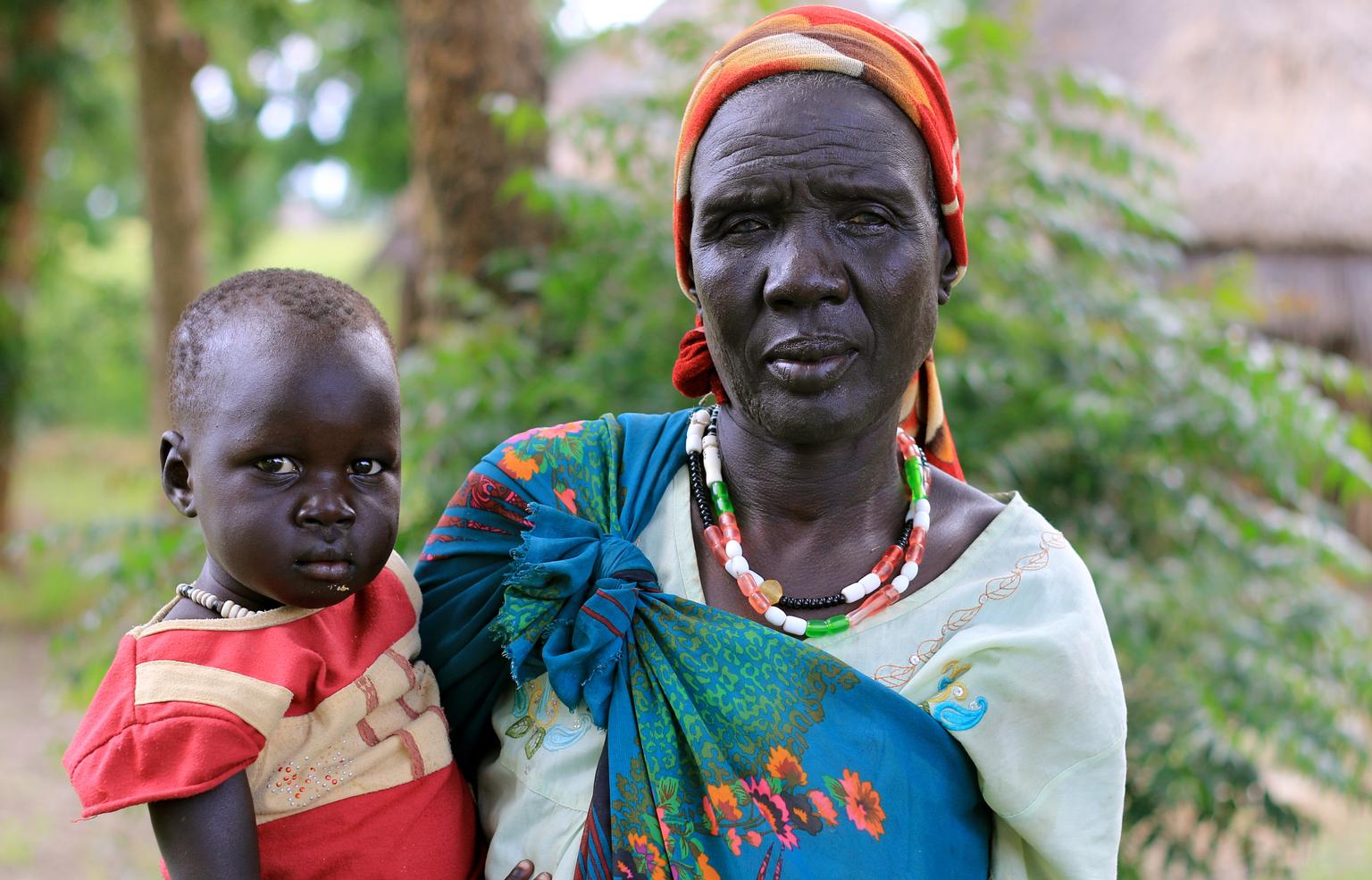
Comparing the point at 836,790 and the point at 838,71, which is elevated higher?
the point at 838,71

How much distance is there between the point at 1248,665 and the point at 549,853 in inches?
108

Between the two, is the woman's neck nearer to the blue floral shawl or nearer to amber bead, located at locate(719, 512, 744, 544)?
amber bead, located at locate(719, 512, 744, 544)

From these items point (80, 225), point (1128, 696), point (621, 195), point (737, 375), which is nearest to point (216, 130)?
point (80, 225)

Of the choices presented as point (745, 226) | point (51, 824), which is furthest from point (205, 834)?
point (51, 824)

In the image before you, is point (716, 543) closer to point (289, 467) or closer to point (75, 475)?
point (289, 467)

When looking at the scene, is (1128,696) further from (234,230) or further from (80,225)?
(80,225)

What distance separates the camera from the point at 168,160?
6418mm

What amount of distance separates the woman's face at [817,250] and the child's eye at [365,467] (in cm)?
50

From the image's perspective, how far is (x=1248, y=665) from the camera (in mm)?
3721

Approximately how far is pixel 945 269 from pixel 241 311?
1.02 m

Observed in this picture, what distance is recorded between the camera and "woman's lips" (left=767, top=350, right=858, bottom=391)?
167 centimetres

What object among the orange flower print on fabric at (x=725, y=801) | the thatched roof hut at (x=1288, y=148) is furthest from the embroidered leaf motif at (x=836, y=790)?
the thatched roof hut at (x=1288, y=148)

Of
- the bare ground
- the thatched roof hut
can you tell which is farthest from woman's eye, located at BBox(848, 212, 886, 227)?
the thatched roof hut

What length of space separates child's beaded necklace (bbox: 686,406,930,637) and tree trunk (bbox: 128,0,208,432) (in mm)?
5149
